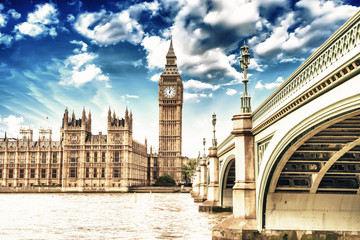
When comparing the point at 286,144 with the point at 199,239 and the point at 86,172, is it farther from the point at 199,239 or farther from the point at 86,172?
the point at 86,172

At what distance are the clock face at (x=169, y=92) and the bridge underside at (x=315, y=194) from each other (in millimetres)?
121510

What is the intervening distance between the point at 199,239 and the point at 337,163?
803 centimetres

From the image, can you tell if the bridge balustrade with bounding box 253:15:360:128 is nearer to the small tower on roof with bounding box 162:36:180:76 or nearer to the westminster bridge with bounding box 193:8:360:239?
the westminster bridge with bounding box 193:8:360:239

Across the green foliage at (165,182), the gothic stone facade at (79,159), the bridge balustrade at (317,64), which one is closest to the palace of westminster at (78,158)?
the gothic stone facade at (79,159)

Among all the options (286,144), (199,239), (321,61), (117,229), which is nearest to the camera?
(321,61)

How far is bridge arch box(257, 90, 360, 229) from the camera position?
831cm

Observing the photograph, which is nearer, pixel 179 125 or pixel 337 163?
pixel 337 163

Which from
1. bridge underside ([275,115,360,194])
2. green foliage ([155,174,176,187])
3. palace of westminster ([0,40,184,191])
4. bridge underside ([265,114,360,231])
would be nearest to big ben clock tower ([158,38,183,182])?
palace of westminster ([0,40,184,191])

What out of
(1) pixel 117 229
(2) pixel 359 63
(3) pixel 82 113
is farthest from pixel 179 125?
(2) pixel 359 63

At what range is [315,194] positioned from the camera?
15.2 meters

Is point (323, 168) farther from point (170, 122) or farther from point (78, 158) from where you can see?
point (170, 122)

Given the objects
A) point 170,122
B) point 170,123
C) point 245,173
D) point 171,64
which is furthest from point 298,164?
point 171,64

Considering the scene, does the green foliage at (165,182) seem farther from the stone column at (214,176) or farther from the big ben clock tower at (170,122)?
the stone column at (214,176)

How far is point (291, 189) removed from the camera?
15391 mm
